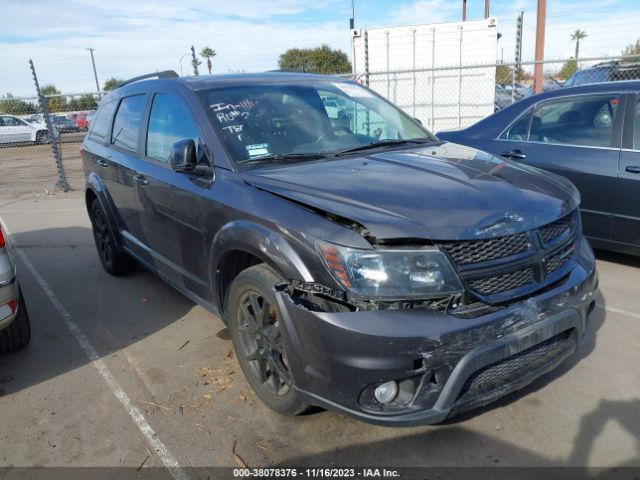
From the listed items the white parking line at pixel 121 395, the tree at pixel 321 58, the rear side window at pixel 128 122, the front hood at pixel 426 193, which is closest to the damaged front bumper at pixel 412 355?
the front hood at pixel 426 193

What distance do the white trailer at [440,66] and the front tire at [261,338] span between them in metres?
9.82

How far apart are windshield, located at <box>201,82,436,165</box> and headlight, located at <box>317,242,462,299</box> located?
1.14 m

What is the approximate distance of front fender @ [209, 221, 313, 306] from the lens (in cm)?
246

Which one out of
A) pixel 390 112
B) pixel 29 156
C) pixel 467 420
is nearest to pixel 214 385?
pixel 467 420

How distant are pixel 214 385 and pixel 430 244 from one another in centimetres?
179

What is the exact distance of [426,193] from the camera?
2578 millimetres

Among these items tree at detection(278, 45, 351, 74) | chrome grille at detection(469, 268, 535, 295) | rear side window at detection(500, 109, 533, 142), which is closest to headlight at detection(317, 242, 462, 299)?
chrome grille at detection(469, 268, 535, 295)

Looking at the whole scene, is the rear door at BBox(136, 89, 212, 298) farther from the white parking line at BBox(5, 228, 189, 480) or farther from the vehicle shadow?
the white parking line at BBox(5, 228, 189, 480)

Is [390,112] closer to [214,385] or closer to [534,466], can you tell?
[214,385]

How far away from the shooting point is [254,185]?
2.86 meters

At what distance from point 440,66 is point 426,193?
1105cm

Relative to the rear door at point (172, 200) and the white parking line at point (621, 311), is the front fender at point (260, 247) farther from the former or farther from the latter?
the white parking line at point (621, 311)

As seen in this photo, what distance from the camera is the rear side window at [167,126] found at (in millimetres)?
3473

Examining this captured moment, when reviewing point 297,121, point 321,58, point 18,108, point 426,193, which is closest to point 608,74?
point 297,121
